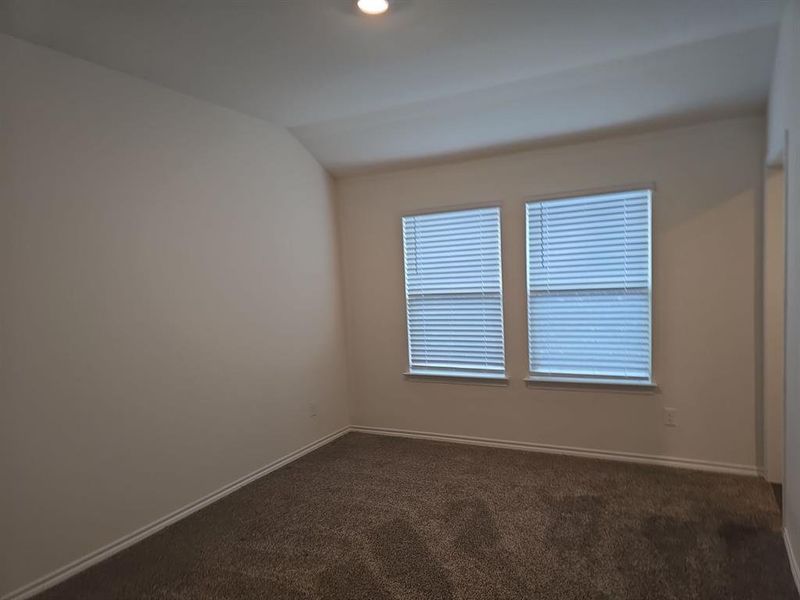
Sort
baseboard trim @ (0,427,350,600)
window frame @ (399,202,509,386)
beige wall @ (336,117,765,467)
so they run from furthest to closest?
1. window frame @ (399,202,509,386)
2. beige wall @ (336,117,765,467)
3. baseboard trim @ (0,427,350,600)

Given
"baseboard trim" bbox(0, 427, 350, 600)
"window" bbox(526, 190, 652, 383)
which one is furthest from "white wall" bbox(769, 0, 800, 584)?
"baseboard trim" bbox(0, 427, 350, 600)

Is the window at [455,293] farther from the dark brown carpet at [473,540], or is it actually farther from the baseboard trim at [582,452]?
the dark brown carpet at [473,540]

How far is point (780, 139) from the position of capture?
2.51 m

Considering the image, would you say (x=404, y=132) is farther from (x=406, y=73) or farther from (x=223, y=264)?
(x=223, y=264)

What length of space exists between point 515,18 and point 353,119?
1.61 m

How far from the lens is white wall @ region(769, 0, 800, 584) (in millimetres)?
1998

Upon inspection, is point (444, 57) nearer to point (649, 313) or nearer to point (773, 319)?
point (649, 313)

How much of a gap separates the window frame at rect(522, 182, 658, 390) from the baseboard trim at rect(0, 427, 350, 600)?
82.7 inches

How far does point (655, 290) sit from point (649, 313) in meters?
0.17

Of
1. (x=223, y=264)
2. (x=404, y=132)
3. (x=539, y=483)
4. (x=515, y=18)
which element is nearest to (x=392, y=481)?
(x=539, y=483)

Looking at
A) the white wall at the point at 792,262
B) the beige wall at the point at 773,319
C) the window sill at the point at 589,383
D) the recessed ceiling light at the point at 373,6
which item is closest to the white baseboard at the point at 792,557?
the white wall at the point at 792,262

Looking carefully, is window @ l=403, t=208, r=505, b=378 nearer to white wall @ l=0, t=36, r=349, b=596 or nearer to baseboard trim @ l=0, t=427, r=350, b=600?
white wall @ l=0, t=36, r=349, b=596

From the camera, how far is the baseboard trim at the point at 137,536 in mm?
2285

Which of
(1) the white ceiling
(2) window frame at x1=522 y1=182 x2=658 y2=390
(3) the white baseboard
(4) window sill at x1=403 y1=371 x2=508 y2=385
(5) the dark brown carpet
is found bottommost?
(5) the dark brown carpet
